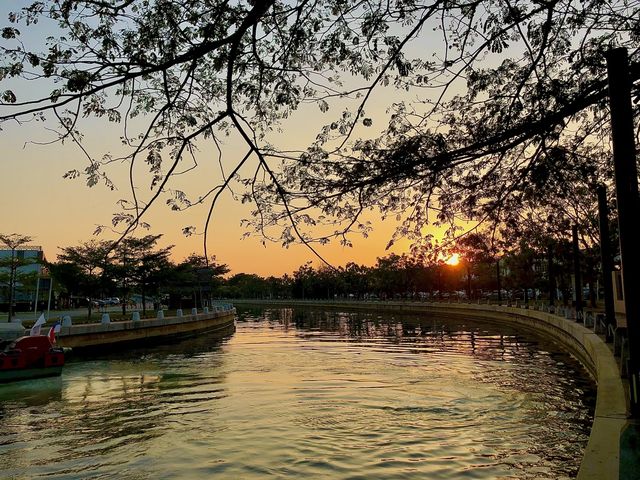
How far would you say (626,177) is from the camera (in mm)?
6598

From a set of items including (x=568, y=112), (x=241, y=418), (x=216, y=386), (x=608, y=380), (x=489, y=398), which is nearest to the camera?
(x=568, y=112)

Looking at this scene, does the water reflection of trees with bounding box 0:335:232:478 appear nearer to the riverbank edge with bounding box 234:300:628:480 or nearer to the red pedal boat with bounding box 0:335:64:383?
the red pedal boat with bounding box 0:335:64:383

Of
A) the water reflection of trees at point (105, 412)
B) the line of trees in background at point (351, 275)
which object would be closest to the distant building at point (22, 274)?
the line of trees in background at point (351, 275)

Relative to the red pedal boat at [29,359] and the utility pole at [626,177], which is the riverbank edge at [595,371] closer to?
the utility pole at [626,177]

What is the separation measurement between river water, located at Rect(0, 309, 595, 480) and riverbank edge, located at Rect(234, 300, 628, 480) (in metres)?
1.11

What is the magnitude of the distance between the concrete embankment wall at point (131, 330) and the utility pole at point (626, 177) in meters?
24.1

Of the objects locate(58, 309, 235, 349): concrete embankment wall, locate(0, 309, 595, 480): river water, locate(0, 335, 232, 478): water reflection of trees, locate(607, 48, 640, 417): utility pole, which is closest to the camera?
locate(607, 48, 640, 417): utility pole

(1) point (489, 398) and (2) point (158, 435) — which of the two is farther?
(1) point (489, 398)

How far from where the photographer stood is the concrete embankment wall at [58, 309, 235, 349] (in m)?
26.2

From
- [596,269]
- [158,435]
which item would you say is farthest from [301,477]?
[596,269]

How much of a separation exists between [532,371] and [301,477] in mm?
12917

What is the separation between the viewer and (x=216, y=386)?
1736cm

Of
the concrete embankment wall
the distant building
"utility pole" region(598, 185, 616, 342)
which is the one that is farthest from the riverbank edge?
the distant building

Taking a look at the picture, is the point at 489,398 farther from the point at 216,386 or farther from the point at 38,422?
the point at 38,422
